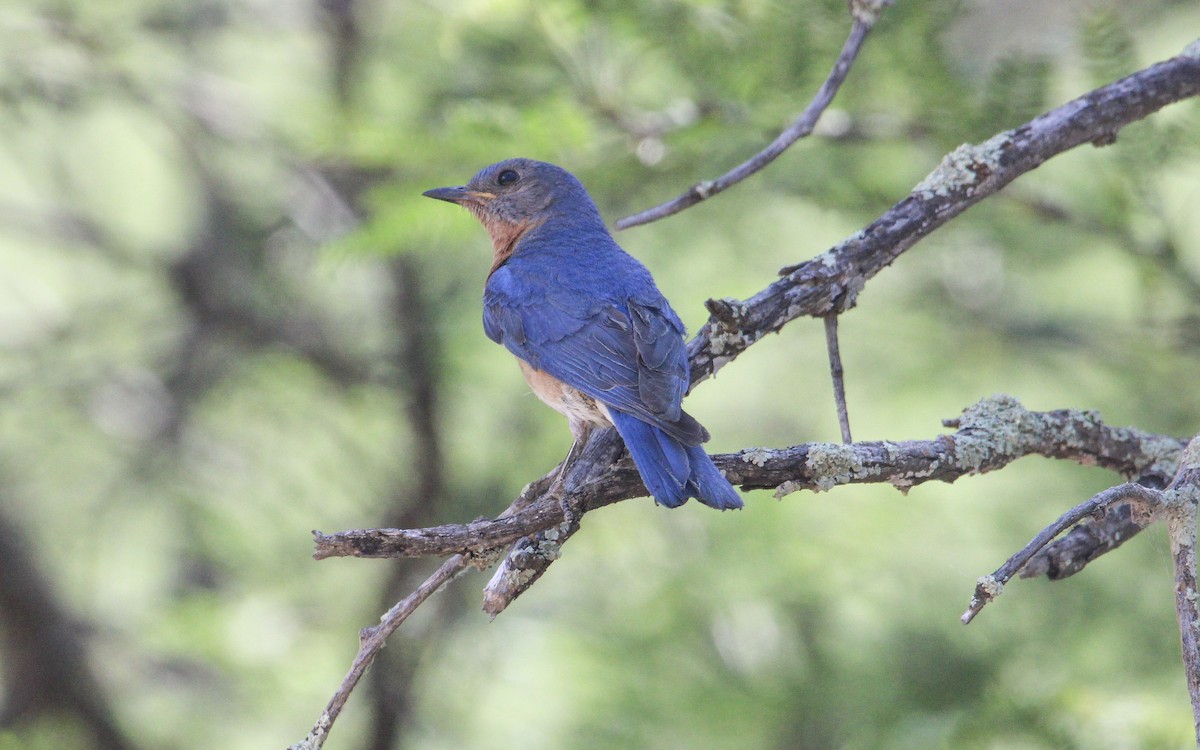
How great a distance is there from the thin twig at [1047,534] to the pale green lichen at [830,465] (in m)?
0.50

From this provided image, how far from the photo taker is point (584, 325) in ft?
11.4

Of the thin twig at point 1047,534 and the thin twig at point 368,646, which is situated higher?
the thin twig at point 1047,534

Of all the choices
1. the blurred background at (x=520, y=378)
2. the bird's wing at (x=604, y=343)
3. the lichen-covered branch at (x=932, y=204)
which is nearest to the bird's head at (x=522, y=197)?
the blurred background at (x=520, y=378)

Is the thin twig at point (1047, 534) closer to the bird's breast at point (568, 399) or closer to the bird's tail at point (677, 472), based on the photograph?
the bird's tail at point (677, 472)

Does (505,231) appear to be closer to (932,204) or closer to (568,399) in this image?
(568,399)

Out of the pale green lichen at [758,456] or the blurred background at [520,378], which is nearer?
the pale green lichen at [758,456]

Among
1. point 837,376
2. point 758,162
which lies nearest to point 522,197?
point 758,162

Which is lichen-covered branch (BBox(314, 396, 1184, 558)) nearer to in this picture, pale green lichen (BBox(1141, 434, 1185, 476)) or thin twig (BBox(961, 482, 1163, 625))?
pale green lichen (BBox(1141, 434, 1185, 476))

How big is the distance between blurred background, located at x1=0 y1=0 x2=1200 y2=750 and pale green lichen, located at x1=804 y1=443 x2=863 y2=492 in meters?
1.58

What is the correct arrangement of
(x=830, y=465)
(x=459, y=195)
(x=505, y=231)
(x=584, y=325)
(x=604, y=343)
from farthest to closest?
(x=505, y=231), (x=459, y=195), (x=584, y=325), (x=604, y=343), (x=830, y=465)

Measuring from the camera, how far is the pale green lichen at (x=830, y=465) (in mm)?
2412

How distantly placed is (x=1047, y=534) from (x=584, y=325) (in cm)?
180

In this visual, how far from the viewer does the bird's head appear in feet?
14.2

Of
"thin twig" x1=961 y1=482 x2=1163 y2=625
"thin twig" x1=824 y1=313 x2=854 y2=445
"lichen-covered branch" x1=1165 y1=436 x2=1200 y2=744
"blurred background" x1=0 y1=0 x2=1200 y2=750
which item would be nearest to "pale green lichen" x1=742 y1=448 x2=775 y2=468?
"thin twig" x1=824 y1=313 x2=854 y2=445
